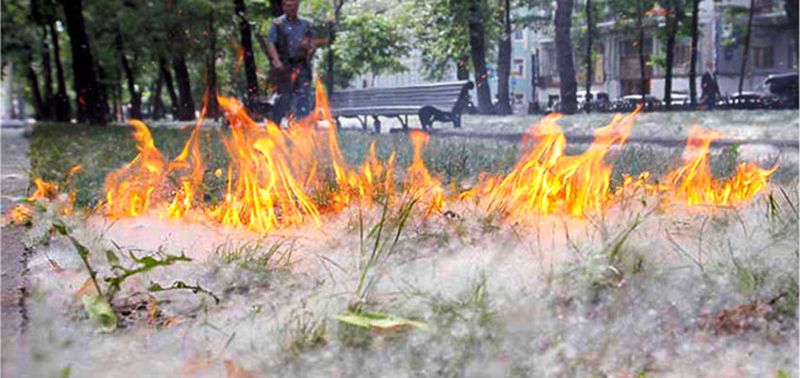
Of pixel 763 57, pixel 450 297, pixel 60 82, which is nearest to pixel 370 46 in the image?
pixel 450 297

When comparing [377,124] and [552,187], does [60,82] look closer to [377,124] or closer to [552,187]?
[377,124]

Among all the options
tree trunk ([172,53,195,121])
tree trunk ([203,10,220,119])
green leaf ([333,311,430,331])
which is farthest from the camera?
tree trunk ([172,53,195,121])

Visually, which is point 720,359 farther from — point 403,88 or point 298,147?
point 403,88

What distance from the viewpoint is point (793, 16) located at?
618cm

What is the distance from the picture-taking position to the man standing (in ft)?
17.1

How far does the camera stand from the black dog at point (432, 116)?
5.33 meters

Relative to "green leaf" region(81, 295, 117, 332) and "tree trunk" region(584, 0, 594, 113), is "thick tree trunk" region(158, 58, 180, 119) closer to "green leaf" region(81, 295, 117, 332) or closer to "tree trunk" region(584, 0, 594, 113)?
"tree trunk" region(584, 0, 594, 113)

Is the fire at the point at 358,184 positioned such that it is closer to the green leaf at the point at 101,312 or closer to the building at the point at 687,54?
the building at the point at 687,54

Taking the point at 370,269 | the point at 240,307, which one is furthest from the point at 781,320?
the point at 240,307

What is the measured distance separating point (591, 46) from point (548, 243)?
239 centimetres

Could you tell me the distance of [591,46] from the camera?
16.8ft

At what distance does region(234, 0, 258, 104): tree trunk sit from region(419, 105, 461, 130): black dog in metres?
1.26

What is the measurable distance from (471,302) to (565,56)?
2.84m

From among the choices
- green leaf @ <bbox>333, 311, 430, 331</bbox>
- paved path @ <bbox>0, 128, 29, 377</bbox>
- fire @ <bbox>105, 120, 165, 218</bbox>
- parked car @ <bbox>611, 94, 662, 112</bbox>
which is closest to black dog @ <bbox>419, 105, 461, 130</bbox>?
parked car @ <bbox>611, 94, 662, 112</bbox>
